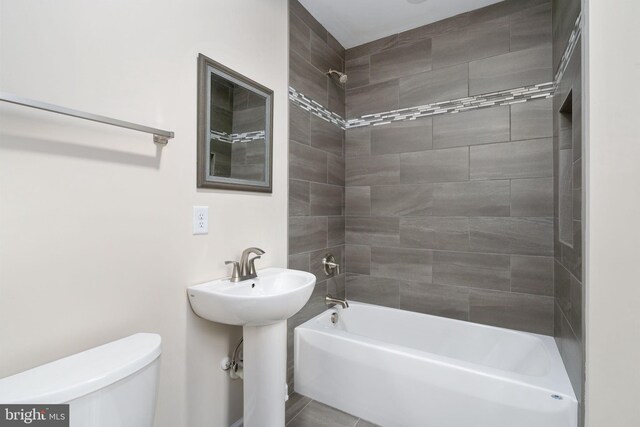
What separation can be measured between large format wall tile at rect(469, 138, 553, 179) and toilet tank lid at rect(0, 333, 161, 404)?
7.01ft

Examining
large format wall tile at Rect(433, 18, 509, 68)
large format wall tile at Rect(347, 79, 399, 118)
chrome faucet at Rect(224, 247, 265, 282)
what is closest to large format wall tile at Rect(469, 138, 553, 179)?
large format wall tile at Rect(433, 18, 509, 68)

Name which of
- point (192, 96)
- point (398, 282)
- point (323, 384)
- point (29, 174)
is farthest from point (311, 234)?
point (29, 174)

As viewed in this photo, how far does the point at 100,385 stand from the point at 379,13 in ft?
8.36

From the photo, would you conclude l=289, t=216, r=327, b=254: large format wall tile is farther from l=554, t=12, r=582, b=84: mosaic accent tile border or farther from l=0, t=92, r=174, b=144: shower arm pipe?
l=554, t=12, r=582, b=84: mosaic accent tile border

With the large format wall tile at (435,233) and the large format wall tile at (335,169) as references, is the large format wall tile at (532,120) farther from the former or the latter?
the large format wall tile at (335,169)

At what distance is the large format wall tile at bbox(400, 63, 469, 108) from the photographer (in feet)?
6.87

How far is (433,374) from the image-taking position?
1472 mm

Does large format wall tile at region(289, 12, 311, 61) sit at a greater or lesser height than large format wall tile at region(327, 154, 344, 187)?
greater

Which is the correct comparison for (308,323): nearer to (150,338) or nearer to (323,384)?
(323,384)

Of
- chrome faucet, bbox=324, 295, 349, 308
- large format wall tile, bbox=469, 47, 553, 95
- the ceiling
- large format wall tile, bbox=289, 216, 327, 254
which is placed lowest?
chrome faucet, bbox=324, 295, 349, 308

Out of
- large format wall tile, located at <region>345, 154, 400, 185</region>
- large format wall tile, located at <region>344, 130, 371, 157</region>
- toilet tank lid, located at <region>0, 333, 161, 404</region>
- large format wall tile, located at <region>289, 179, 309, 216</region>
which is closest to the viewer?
toilet tank lid, located at <region>0, 333, 161, 404</region>

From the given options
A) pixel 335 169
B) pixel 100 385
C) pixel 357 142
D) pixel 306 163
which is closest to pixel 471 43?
pixel 357 142

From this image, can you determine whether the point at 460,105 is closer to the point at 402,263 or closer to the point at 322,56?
the point at 322,56

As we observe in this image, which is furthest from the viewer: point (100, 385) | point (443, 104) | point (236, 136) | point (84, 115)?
point (443, 104)
